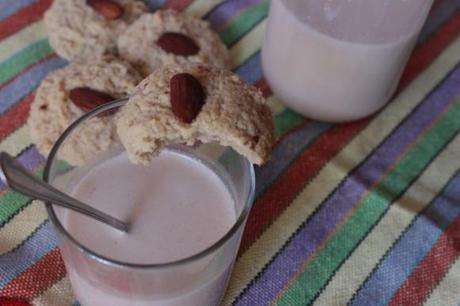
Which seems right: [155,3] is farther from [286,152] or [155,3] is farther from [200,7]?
[286,152]

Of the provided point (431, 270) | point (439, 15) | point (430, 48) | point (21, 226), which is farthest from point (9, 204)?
point (439, 15)

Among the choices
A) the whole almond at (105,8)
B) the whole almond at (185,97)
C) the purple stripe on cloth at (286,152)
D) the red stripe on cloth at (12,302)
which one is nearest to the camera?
the whole almond at (185,97)

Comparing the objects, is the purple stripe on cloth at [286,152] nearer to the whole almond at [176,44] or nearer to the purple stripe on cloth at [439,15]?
the whole almond at [176,44]

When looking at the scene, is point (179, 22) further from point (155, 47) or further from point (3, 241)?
point (3, 241)

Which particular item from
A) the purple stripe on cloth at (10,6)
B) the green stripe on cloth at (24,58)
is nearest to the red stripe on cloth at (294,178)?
the green stripe on cloth at (24,58)

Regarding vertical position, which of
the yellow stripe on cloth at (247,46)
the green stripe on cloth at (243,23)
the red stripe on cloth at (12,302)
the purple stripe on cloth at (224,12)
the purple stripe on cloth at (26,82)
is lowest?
the yellow stripe on cloth at (247,46)

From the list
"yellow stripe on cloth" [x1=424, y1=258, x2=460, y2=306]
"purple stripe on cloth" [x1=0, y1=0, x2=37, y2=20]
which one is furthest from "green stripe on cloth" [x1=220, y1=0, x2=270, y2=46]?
"yellow stripe on cloth" [x1=424, y1=258, x2=460, y2=306]

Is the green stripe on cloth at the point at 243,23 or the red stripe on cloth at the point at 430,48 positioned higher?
the green stripe on cloth at the point at 243,23

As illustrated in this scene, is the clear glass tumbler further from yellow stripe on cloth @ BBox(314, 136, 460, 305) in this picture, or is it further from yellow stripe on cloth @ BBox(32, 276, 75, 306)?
yellow stripe on cloth @ BBox(32, 276, 75, 306)
